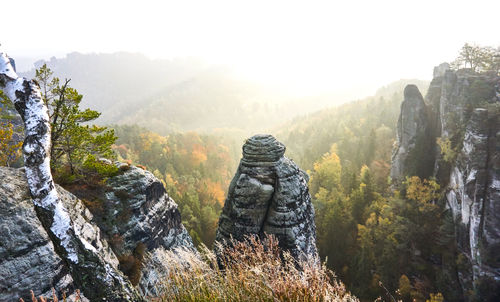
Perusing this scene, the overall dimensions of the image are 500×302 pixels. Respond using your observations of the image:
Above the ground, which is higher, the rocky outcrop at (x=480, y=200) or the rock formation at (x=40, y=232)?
A: the rock formation at (x=40, y=232)

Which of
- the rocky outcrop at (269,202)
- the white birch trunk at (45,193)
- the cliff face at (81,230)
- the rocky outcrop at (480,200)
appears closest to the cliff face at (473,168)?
the rocky outcrop at (480,200)

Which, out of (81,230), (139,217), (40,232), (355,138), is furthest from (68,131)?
(355,138)

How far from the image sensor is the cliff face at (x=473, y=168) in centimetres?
2361

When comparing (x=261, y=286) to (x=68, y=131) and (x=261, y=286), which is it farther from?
(x=68, y=131)

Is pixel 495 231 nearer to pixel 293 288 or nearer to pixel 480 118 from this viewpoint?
pixel 480 118

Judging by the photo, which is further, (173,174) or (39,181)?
(173,174)

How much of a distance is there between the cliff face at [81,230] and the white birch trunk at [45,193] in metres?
0.18

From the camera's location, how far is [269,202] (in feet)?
48.1

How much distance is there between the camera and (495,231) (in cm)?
2319

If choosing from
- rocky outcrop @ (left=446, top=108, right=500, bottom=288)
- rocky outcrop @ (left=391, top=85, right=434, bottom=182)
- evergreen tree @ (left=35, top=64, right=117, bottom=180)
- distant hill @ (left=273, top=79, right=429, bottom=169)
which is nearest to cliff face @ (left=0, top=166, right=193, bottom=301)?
evergreen tree @ (left=35, top=64, right=117, bottom=180)

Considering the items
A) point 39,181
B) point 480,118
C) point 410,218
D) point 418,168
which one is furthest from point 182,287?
point 418,168

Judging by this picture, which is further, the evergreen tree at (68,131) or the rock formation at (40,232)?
the evergreen tree at (68,131)

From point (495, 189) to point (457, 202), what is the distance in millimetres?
5689

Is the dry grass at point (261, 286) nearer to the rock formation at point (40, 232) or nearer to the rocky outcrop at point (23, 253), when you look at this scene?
the rocky outcrop at point (23, 253)
